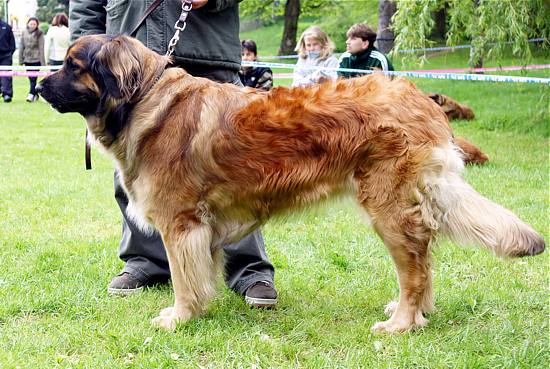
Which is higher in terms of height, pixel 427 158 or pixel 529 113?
pixel 427 158

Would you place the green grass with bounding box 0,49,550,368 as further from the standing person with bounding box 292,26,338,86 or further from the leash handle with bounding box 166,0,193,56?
the standing person with bounding box 292,26,338,86

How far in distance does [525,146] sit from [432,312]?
7322mm

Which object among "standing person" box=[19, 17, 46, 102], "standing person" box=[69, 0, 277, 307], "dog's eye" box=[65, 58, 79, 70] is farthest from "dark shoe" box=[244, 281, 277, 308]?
"standing person" box=[19, 17, 46, 102]

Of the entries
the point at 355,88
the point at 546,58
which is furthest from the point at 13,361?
the point at 546,58

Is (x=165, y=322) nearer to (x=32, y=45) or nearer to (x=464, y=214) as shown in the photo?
(x=464, y=214)

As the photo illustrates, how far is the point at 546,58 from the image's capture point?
11.4 metres

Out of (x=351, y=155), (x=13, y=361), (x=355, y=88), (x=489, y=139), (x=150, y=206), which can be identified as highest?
(x=355, y=88)

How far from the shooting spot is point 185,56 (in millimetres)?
4492

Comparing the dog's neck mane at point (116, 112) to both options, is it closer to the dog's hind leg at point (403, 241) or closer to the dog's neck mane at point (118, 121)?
the dog's neck mane at point (118, 121)

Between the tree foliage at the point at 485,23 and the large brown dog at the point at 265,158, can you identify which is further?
the tree foliage at the point at 485,23

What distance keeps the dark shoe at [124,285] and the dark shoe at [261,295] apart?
0.78 meters

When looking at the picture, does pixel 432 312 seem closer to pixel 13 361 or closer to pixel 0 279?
pixel 13 361

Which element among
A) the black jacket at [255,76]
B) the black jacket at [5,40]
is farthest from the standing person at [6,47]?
the black jacket at [255,76]

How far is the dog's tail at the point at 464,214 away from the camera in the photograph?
370 centimetres
